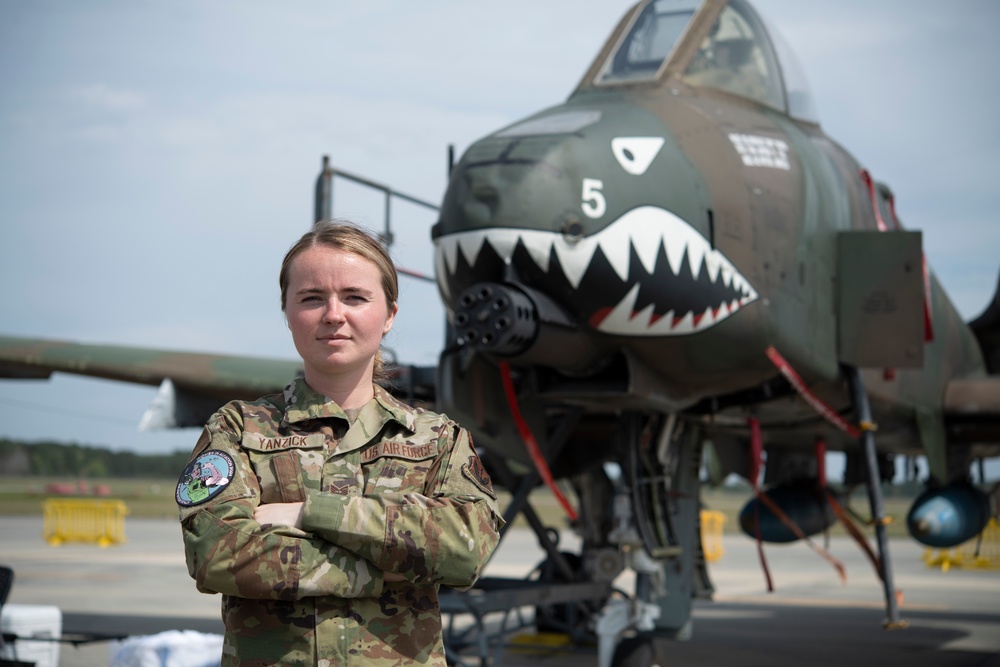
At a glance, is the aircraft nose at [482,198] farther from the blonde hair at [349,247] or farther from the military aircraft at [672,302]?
the blonde hair at [349,247]

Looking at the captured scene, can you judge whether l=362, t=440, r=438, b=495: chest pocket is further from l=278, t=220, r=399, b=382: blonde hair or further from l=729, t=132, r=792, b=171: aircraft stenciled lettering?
l=729, t=132, r=792, b=171: aircraft stenciled lettering

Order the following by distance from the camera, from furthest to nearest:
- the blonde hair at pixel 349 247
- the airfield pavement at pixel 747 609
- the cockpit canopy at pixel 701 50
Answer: the airfield pavement at pixel 747 609, the cockpit canopy at pixel 701 50, the blonde hair at pixel 349 247

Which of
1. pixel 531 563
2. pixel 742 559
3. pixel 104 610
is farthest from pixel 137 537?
pixel 104 610

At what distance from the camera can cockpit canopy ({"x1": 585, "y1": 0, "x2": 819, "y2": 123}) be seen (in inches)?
271

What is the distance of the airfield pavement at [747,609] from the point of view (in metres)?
9.83

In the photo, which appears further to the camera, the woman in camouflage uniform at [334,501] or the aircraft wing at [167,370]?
the aircraft wing at [167,370]

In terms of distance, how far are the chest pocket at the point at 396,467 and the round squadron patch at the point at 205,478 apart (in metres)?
0.24

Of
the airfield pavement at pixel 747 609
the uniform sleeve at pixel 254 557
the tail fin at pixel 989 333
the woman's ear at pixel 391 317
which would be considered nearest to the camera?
the uniform sleeve at pixel 254 557

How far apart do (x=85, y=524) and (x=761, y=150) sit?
25289 mm

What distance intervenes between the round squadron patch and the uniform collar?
15 cm

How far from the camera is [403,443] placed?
6.98ft

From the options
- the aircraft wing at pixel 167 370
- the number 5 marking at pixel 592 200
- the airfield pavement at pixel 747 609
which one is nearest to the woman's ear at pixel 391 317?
the number 5 marking at pixel 592 200

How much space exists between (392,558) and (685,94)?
5184 millimetres

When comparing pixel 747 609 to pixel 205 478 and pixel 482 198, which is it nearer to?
pixel 482 198
